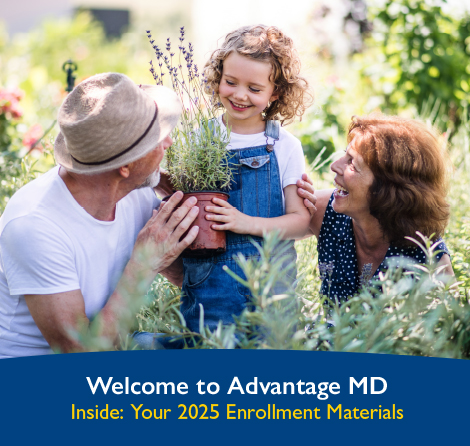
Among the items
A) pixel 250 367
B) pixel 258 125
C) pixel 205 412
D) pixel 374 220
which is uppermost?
pixel 258 125

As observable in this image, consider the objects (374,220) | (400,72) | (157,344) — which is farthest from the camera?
(400,72)

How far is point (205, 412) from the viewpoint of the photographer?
1.40 m

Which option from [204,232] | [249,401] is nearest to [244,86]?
[204,232]

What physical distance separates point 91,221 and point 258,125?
91 centimetres

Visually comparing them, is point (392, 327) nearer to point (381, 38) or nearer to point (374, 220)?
point (374, 220)

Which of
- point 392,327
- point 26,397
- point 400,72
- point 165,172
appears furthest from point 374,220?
point 400,72

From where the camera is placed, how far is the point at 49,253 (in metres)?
1.90

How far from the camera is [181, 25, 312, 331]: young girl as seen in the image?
227 cm

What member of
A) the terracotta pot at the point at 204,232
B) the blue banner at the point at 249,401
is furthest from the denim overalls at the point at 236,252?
the blue banner at the point at 249,401

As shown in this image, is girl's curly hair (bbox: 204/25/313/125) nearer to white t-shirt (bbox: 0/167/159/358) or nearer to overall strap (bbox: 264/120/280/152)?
overall strap (bbox: 264/120/280/152)

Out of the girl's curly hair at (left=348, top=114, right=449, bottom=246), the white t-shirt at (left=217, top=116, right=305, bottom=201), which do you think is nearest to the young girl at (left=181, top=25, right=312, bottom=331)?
the white t-shirt at (left=217, top=116, right=305, bottom=201)

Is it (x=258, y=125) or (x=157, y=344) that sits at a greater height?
(x=258, y=125)

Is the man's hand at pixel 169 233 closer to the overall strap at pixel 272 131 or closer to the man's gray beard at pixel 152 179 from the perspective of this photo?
the man's gray beard at pixel 152 179

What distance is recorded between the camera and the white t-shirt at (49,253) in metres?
1.88
